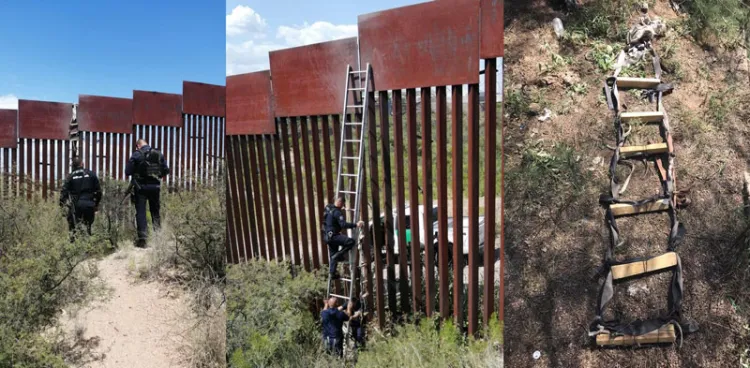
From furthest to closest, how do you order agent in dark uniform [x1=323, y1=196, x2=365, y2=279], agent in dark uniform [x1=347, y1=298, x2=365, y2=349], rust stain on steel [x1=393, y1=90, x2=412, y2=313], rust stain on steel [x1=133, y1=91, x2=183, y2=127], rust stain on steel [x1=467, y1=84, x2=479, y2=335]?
rust stain on steel [x1=133, y1=91, x2=183, y2=127]
agent in dark uniform [x1=347, y1=298, x2=365, y2=349]
agent in dark uniform [x1=323, y1=196, x2=365, y2=279]
rust stain on steel [x1=393, y1=90, x2=412, y2=313]
rust stain on steel [x1=467, y1=84, x2=479, y2=335]

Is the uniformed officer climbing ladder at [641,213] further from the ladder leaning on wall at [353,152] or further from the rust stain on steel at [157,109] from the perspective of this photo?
the rust stain on steel at [157,109]

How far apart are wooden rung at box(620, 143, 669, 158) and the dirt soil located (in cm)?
7

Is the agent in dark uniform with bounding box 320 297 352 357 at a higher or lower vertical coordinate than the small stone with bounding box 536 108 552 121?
lower

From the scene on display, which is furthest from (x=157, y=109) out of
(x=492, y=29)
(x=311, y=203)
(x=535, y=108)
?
(x=535, y=108)

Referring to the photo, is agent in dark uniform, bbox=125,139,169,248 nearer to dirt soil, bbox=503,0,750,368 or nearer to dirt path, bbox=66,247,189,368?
dirt path, bbox=66,247,189,368

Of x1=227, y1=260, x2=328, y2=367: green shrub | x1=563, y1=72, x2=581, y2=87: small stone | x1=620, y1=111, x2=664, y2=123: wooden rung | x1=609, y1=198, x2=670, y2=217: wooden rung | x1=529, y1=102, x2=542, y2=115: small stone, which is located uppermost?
x1=563, y1=72, x2=581, y2=87: small stone

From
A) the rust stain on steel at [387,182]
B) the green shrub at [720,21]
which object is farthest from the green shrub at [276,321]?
the green shrub at [720,21]

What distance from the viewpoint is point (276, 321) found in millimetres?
3941

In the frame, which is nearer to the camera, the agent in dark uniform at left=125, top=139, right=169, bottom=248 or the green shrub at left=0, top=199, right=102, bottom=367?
the green shrub at left=0, top=199, right=102, bottom=367

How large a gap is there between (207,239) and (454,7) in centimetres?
290

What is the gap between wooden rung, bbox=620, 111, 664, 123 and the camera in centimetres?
267

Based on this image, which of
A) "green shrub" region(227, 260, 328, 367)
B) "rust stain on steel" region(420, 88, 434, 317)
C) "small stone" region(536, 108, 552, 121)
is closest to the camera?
"small stone" region(536, 108, 552, 121)

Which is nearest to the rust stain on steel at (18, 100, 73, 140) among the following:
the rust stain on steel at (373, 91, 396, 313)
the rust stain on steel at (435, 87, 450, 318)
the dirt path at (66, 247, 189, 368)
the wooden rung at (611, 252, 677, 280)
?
the dirt path at (66, 247, 189, 368)

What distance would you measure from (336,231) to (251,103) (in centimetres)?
130
